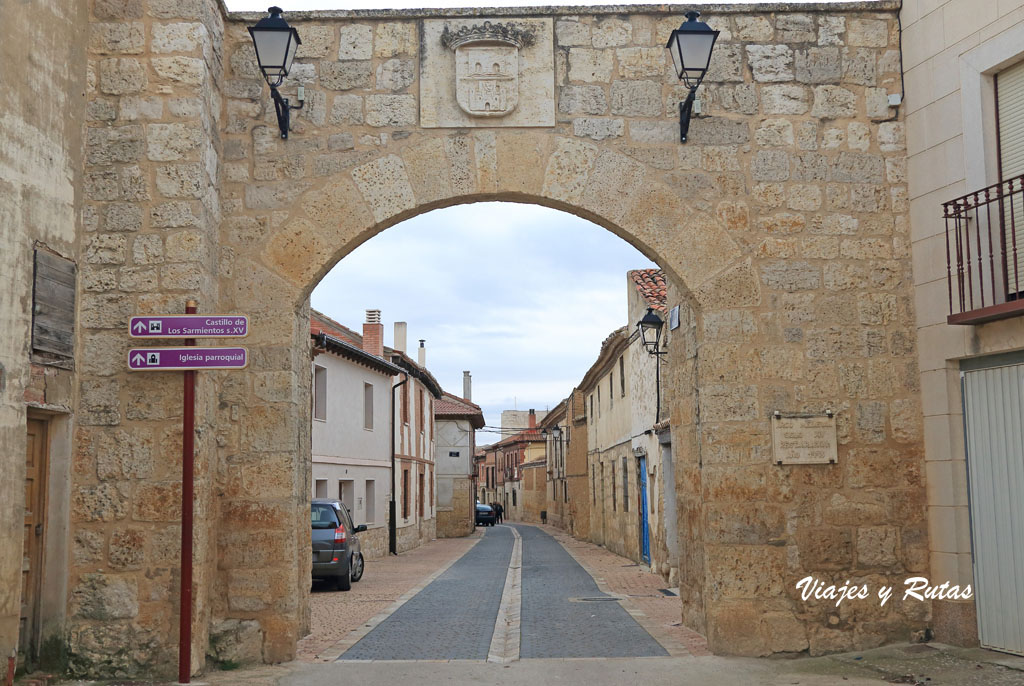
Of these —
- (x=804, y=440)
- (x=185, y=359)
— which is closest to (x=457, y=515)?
(x=804, y=440)

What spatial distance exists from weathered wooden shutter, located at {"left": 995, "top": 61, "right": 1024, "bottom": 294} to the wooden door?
6074 millimetres

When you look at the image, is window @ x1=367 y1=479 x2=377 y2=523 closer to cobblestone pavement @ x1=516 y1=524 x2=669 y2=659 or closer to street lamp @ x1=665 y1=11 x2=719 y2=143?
cobblestone pavement @ x1=516 y1=524 x2=669 y2=659

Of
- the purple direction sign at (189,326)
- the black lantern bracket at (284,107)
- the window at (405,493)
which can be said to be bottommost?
the window at (405,493)

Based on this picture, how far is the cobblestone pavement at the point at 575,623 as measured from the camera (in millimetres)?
7168

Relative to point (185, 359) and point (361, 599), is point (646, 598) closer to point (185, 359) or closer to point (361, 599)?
point (361, 599)

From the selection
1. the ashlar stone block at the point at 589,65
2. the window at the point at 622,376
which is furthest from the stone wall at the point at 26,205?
the window at the point at 622,376

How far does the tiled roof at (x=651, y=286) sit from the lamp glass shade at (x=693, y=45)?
8044mm

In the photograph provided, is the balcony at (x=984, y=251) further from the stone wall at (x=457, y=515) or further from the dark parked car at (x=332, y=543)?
the stone wall at (x=457, y=515)

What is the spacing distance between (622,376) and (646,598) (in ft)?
31.1

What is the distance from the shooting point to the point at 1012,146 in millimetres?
6328

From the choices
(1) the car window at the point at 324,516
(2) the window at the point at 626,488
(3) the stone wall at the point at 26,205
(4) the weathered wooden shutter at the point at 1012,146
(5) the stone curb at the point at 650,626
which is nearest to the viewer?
(3) the stone wall at the point at 26,205

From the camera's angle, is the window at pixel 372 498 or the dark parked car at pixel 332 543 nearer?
the dark parked car at pixel 332 543

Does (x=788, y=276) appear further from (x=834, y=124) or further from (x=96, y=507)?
(x=96, y=507)

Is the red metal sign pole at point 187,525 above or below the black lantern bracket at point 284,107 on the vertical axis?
below
